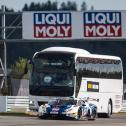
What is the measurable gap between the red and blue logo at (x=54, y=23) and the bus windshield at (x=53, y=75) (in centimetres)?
1237

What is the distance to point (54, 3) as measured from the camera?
83125 millimetres

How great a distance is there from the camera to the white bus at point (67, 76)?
118 ft

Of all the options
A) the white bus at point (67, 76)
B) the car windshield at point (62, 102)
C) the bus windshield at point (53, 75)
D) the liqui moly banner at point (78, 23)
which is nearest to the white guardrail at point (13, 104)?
the liqui moly banner at point (78, 23)

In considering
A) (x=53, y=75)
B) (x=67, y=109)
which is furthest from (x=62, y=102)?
(x=53, y=75)

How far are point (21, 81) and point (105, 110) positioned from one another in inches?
831

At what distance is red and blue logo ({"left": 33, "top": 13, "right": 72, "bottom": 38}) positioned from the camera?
4891 centimetres

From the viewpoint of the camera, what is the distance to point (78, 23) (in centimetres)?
4884

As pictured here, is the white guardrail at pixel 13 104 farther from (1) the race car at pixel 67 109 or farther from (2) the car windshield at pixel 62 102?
(2) the car windshield at pixel 62 102

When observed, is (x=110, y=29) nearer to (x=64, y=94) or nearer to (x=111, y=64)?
(x=111, y=64)

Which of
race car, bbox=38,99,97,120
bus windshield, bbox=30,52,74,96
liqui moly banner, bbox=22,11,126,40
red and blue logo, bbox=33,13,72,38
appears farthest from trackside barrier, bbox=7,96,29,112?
race car, bbox=38,99,97,120

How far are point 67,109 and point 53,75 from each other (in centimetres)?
293

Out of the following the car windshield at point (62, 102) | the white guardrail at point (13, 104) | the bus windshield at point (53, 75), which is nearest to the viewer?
the car windshield at point (62, 102)

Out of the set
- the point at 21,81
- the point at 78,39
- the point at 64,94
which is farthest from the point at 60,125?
the point at 21,81

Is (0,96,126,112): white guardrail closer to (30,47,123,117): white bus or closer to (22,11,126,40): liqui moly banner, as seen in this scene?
(22,11,126,40): liqui moly banner
